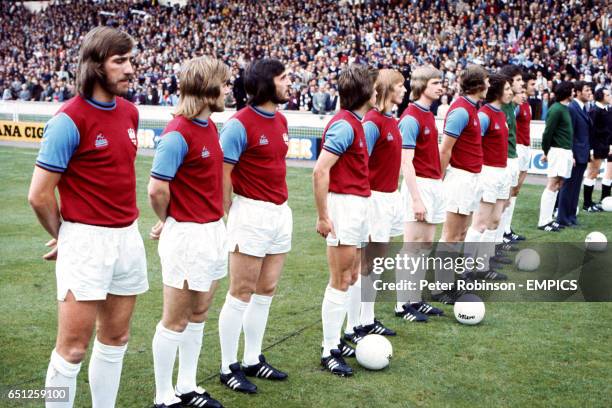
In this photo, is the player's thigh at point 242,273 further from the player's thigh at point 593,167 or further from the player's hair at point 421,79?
the player's thigh at point 593,167

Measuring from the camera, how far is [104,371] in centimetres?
397

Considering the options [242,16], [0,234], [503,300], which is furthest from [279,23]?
[503,300]

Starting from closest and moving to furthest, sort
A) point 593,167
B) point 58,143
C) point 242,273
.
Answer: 1. point 58,143
2. point 242,273
3. point 593,167

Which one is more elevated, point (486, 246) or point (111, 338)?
point (111, 338)

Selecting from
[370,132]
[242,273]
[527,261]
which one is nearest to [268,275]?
[242,273]

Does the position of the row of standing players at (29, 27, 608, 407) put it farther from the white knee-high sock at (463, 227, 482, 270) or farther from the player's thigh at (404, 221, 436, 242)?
the white knee-high sock at (463, 227, 482, 270)

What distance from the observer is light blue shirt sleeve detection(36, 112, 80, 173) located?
11.7ft

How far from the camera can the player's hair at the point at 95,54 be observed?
3.66m

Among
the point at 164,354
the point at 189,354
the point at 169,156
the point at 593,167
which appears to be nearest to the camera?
the point at 169,156

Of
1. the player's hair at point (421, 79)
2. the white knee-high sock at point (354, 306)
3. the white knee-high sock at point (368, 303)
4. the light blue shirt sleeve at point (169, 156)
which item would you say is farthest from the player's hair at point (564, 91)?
Answer: the light blue shirt sleeve at point (169, 156)

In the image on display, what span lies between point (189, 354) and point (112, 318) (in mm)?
886

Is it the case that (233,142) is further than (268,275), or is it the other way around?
(268,275)

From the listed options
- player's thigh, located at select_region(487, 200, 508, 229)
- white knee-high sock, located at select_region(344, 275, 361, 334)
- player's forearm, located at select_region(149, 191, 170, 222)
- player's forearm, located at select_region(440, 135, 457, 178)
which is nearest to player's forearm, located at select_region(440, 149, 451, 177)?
player's forearm, located at select_region(440, 135, 457, 178)

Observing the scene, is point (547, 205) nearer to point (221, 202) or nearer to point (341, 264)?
point (341, 264)
